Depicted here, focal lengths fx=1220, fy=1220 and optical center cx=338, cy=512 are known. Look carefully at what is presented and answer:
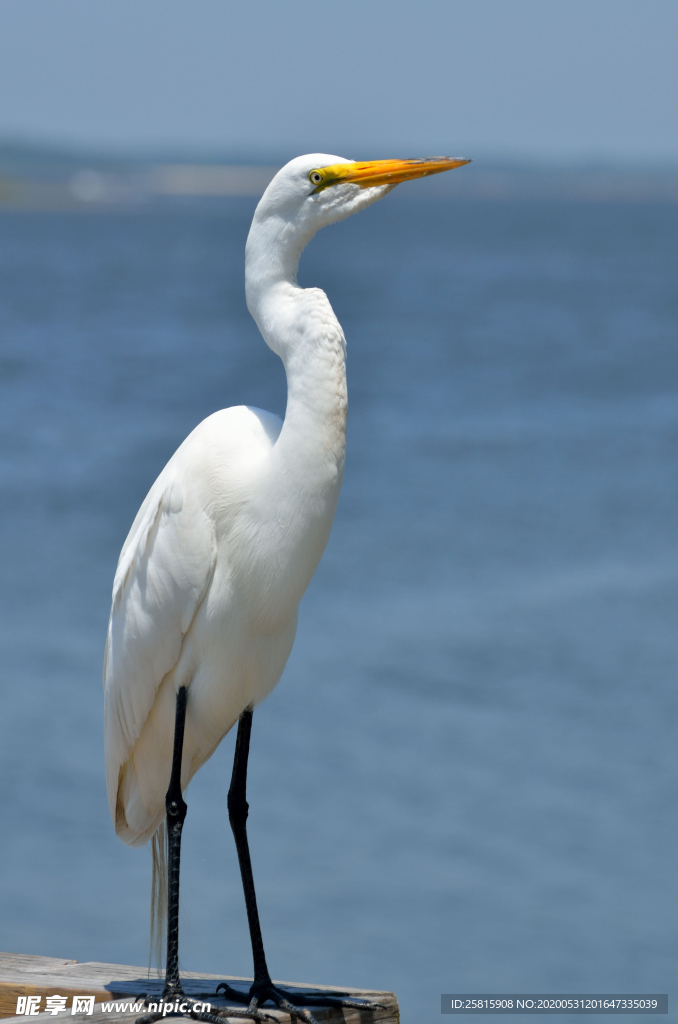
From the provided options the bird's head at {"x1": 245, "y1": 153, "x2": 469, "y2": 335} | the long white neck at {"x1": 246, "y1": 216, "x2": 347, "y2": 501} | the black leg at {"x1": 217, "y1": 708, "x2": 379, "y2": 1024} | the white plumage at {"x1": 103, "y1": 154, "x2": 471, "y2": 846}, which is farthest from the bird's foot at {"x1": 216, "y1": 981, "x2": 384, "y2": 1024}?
the bird's head at {"x1": 245, "y1": 153, "x2": 469, "y2": 335}

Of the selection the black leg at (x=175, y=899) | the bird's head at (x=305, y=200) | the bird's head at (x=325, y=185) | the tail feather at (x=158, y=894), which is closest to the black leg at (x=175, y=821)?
the black leg at (x=175, y=899)

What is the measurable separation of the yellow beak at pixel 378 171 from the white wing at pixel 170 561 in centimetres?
52

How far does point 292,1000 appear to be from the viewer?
2.58 m

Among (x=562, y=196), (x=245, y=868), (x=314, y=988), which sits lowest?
(x=314, y=988)

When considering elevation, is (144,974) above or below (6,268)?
below

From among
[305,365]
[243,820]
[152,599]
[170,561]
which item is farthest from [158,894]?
[305,365]

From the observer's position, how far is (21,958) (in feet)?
8.77

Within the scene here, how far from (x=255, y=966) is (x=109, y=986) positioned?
305 millimetres

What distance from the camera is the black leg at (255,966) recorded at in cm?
253

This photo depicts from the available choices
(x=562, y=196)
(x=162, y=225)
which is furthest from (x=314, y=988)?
(x=562, y=196)

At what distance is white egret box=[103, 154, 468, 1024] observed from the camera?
2.41m

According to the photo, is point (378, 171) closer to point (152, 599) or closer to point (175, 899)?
point (152, 599)

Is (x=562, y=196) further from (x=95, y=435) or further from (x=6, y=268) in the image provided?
(x=95, y=435)

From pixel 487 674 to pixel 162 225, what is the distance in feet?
135
